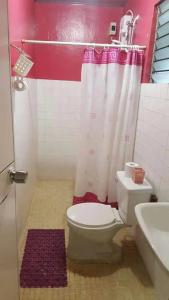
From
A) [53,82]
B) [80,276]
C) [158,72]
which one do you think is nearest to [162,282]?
[80,276]

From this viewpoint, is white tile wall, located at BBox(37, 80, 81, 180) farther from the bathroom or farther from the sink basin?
the sink basin

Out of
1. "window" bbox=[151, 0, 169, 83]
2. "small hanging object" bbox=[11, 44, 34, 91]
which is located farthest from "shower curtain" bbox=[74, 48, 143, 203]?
"small hanging object" bbox=[11, 44, 34, 91]

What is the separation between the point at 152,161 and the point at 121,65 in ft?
3.27

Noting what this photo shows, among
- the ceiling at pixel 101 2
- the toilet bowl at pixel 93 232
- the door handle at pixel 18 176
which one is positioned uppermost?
the ceiling at pixel 101 2

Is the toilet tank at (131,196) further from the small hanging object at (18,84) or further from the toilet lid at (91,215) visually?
the small hanging object at (18,84)

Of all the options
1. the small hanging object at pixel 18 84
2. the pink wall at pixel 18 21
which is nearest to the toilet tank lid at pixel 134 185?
the small hanging object at pixel 18 84

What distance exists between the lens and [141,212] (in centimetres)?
118

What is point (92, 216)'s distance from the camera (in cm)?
181

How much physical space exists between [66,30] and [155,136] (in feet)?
6.10

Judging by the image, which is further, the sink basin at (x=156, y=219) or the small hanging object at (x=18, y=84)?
the small hanging object at (x=18, y=84)

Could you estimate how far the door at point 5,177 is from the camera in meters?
0.90

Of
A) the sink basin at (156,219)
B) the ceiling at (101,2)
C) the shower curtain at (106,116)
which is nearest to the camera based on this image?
the sink basin at (156,219)

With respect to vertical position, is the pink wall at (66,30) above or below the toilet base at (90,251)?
above

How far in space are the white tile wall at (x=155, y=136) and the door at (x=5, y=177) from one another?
3.33 feet
